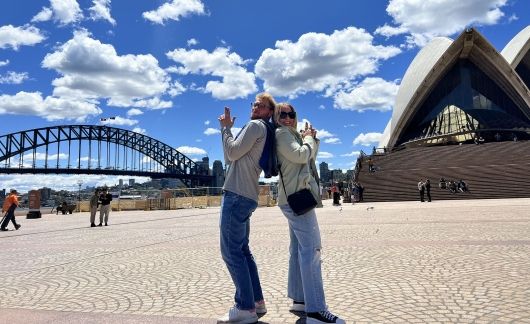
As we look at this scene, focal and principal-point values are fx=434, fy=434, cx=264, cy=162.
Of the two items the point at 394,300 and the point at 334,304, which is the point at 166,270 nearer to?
the point at 334,304

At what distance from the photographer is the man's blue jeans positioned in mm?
3533

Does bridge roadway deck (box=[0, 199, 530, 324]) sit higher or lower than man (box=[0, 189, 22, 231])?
lower

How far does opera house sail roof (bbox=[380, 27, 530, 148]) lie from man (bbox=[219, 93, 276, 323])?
55711 millimetres

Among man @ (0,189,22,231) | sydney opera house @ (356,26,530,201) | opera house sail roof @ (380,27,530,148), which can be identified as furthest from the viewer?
opera house sail roof @ (380,27,530,148)

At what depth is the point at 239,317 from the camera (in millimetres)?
3473

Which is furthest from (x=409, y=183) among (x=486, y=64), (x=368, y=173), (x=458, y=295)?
(x=486, y=64)

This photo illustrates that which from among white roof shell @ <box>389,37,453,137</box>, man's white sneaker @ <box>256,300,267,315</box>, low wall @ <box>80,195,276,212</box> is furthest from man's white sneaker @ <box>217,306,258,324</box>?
white roof shell @ <box>389,37,453,137</box>

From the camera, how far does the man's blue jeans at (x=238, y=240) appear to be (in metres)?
3.53

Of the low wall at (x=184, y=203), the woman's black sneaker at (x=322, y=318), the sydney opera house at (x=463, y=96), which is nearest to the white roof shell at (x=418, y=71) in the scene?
the sydney opera house at (x=463, y=96)

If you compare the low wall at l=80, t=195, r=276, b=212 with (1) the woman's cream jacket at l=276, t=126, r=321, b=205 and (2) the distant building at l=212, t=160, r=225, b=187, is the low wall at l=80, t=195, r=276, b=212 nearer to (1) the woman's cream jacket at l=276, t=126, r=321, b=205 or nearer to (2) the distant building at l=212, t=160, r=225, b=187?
(1) the woman's cream jacket at l=276, t=126, r=321, b=205

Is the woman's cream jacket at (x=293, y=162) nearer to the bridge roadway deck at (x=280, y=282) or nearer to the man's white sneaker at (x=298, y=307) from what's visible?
the man's white sneaker at (x=298, y=307)

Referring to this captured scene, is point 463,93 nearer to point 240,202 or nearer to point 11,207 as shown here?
point 11,207

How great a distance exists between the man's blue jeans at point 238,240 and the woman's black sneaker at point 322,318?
0.50m

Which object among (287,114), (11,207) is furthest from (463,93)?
(287,114)
